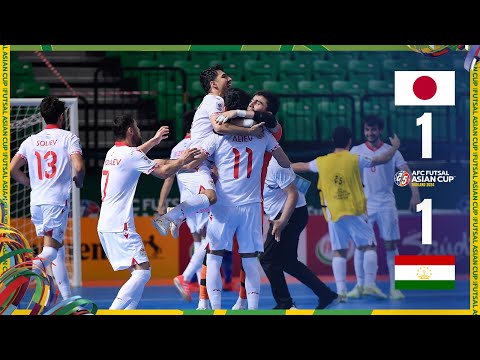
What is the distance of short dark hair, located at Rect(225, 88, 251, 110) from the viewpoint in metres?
13.1

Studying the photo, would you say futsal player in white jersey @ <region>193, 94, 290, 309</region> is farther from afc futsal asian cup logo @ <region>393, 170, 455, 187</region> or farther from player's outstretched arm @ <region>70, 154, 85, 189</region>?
afc futsal asian cup logo @ <region>393, 170, 455, 187</region>

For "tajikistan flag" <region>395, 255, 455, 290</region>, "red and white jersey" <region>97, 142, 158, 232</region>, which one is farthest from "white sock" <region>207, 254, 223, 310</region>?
"tajikistan flag" <region>395, 255, 455, 290</region>

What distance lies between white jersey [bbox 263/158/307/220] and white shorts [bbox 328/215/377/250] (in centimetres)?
54

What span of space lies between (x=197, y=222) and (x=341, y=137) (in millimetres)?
1755

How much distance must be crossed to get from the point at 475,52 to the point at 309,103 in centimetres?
173

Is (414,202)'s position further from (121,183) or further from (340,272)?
(121,183)

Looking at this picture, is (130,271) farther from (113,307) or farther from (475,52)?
(475,52)

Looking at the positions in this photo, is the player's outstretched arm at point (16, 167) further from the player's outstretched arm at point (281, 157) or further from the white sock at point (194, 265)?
the player's outstretched arm at point (281, 157)

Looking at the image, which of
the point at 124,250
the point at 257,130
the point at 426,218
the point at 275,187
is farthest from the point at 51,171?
the point at 426,218

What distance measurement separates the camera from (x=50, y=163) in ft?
43.5

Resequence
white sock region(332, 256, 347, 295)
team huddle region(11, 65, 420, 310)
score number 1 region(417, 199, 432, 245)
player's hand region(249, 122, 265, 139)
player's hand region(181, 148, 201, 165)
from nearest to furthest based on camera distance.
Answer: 1. team huddle region(11, 65, 420, 310)
2. player's hand region(181, 148, 201, 165)
3. player's hand region(249, 122, 265, 139)
4. score number 1 region(417, 199, 432, 245)
5. white sock region(332, 256, 347, 295)

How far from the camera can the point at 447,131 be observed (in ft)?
43.7

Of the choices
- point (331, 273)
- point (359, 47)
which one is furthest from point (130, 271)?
point (359, 47)

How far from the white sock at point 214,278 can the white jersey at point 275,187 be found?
0.77 meters
